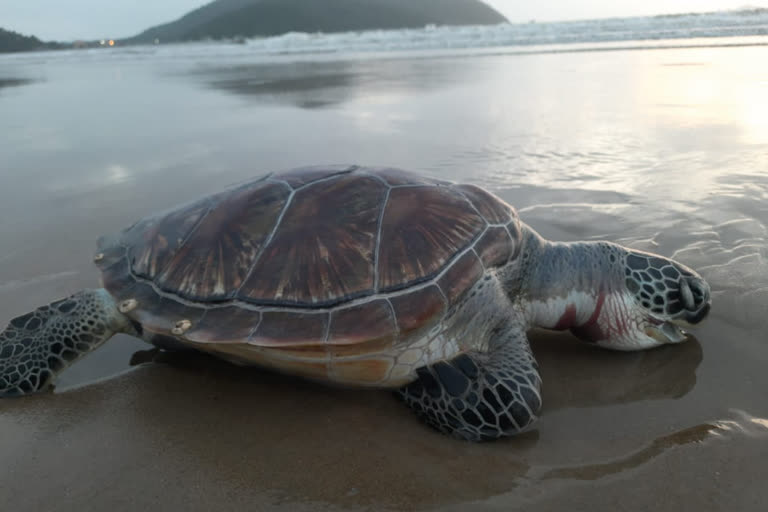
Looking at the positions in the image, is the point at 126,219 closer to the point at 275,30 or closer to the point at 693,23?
the point at 693,23

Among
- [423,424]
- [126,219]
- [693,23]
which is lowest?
[423,424]

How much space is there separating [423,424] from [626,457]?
0.74 m

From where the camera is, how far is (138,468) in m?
1.70

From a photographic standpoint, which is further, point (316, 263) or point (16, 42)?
point (16, 42)

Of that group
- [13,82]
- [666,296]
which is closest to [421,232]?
[666,296]

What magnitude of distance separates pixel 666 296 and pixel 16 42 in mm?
47801

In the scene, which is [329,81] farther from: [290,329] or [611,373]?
[611,373]

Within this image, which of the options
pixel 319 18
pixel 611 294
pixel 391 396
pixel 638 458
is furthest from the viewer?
pixel 319 18

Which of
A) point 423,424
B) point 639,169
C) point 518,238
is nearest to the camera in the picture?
point 423,424

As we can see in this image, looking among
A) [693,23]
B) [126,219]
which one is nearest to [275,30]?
[693,23]

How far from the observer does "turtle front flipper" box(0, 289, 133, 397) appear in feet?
6.91

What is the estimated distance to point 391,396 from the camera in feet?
6.78

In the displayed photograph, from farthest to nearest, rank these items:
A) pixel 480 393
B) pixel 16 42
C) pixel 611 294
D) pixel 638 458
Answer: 1. pixel 16 42
2. pixel 611 294
3. pixel 480 393
4. pixel 638 458

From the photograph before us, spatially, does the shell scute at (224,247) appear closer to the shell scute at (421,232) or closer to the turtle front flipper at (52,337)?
the turtle front flipper at (52,337)
